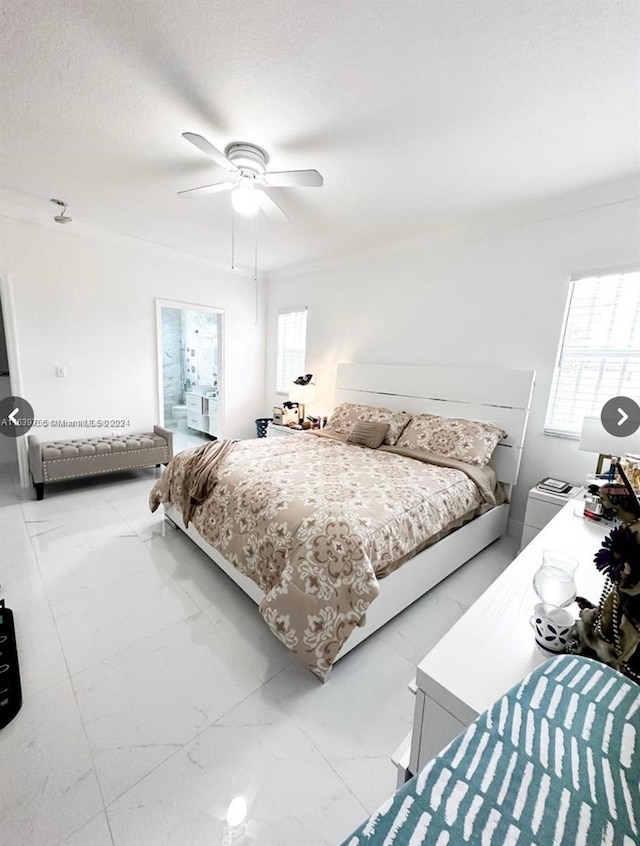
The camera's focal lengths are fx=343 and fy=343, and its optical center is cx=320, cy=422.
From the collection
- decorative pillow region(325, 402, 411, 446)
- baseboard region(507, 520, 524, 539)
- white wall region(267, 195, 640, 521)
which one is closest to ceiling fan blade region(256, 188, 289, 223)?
white wall region(267, 195, 640, 521)

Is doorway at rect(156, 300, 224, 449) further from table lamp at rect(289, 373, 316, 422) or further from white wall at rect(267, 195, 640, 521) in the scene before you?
white wall at rect(267, 195, 640, 521)

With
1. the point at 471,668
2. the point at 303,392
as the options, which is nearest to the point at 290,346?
the point at 303,392

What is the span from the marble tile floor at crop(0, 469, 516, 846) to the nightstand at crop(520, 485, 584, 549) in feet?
1.83

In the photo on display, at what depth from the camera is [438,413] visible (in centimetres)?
325

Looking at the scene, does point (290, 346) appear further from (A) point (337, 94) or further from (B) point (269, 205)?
(A) point (337, 94)

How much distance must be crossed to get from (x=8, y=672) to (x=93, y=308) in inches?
135

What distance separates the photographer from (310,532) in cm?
159

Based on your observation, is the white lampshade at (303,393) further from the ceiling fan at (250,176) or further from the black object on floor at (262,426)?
the ceiling fan at (250,176)

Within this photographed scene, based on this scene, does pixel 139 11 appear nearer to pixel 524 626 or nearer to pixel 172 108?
pixel 172 108

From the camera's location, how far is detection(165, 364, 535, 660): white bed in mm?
1883

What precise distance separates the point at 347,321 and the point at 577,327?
2.28m

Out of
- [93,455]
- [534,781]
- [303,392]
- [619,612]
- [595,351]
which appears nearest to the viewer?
[534,781]

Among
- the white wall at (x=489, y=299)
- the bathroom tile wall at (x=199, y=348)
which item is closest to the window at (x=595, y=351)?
the white wall at (x=489, y=299)

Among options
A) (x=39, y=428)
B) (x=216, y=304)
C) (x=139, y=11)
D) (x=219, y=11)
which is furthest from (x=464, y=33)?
(x=39, y=428)
